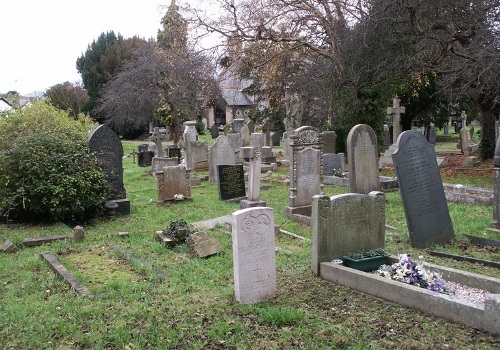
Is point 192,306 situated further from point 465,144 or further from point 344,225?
point 465,144

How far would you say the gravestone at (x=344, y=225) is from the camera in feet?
21.2

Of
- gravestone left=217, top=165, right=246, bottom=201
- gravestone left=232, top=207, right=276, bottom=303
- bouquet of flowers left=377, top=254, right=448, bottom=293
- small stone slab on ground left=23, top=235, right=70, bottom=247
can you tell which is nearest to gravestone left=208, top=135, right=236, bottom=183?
gravestone left=217, top=165, right=246, bottom=201

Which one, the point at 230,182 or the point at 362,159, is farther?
the point at 230,182

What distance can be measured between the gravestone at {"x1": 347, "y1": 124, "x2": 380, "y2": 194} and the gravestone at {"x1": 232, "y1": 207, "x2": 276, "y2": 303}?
5.23m

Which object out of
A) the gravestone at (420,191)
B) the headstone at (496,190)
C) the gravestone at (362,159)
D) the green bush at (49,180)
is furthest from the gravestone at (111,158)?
the headstone at (496,190)

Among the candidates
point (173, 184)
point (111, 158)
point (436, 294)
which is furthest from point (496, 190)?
point (111, 158)

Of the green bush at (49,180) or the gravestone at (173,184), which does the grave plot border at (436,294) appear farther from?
the gravestone at (173,184)

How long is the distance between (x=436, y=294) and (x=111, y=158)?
9096 millimetres

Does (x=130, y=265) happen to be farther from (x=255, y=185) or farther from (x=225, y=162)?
(x=225, y=162)

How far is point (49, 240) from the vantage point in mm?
9258

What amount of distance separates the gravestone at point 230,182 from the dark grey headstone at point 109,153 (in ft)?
9.05

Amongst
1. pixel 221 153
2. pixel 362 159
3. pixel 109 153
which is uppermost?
pixel 109 153

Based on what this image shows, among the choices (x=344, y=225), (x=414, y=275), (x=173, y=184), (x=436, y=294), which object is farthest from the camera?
(x=173, y=184)

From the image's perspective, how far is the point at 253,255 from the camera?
5.66m
